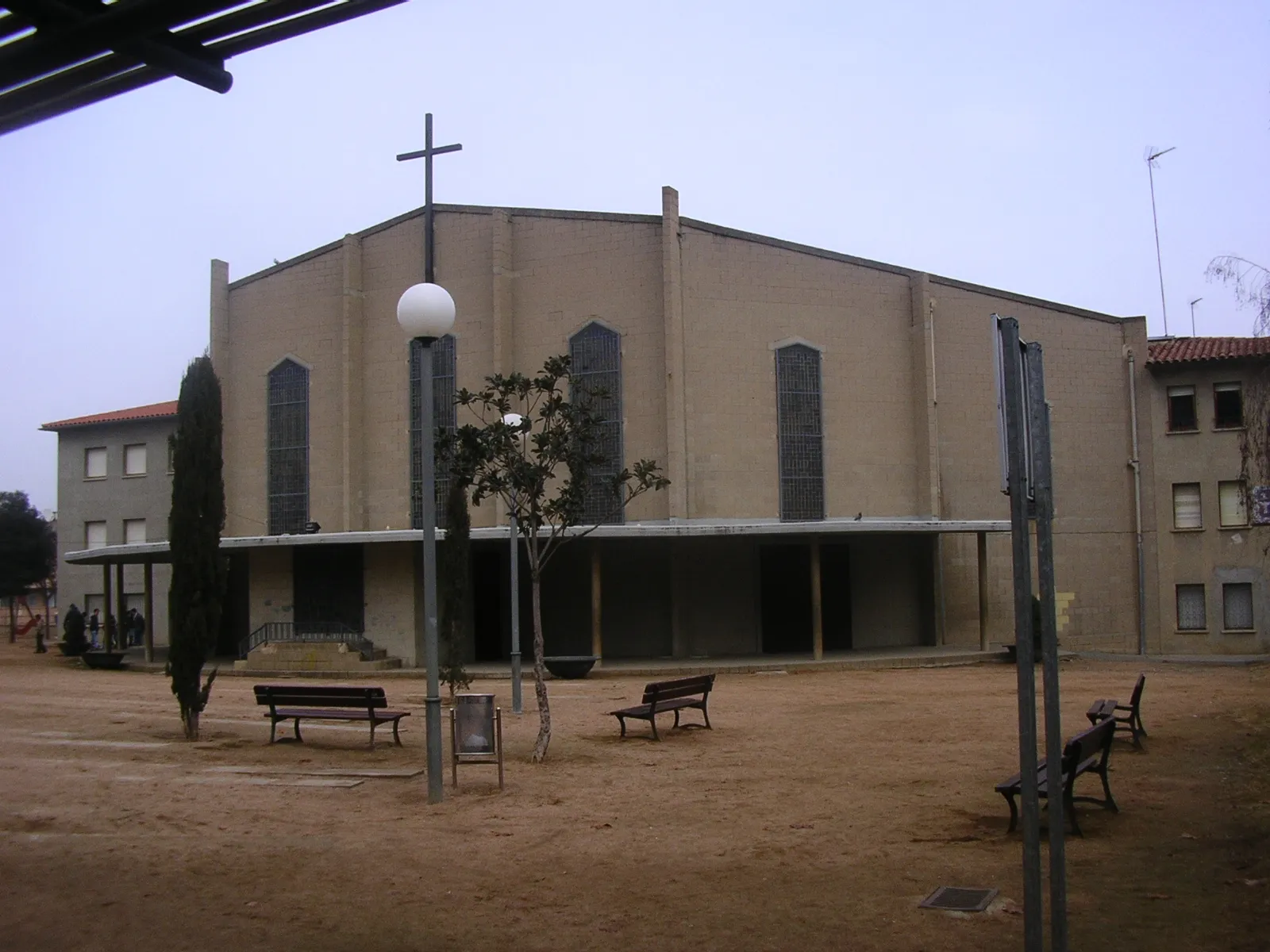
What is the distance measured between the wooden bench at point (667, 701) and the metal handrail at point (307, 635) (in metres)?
14.8

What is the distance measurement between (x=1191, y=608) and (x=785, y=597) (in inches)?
446

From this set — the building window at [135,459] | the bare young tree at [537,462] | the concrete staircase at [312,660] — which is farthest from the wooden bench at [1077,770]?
the building window at [135,459]

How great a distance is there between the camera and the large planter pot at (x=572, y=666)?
26.2 meters

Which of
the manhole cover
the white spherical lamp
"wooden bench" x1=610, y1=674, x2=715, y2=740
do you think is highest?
the white spherical lamp

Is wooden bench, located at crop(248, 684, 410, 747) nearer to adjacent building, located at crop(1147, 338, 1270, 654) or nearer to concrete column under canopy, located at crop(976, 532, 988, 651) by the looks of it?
concrete column under canopy, located at crop(976, 532, 988, 651)

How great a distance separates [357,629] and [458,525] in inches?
398

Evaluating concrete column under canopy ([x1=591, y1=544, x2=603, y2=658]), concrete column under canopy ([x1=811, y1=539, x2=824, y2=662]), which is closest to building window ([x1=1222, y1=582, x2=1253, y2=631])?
concrete column under canopy ([x1=811, y1=539, x2=824, y2=662])

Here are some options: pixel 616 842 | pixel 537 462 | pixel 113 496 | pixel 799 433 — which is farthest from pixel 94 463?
pixel 616 842

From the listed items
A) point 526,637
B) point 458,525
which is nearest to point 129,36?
point 458,525

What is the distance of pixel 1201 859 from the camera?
8008 millimetres

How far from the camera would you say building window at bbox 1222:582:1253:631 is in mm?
32344

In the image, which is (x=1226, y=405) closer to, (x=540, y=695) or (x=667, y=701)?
(x=667, y=701)

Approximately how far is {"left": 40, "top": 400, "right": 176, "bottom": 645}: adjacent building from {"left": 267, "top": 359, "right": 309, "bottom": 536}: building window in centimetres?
647

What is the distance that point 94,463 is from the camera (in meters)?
41.3
